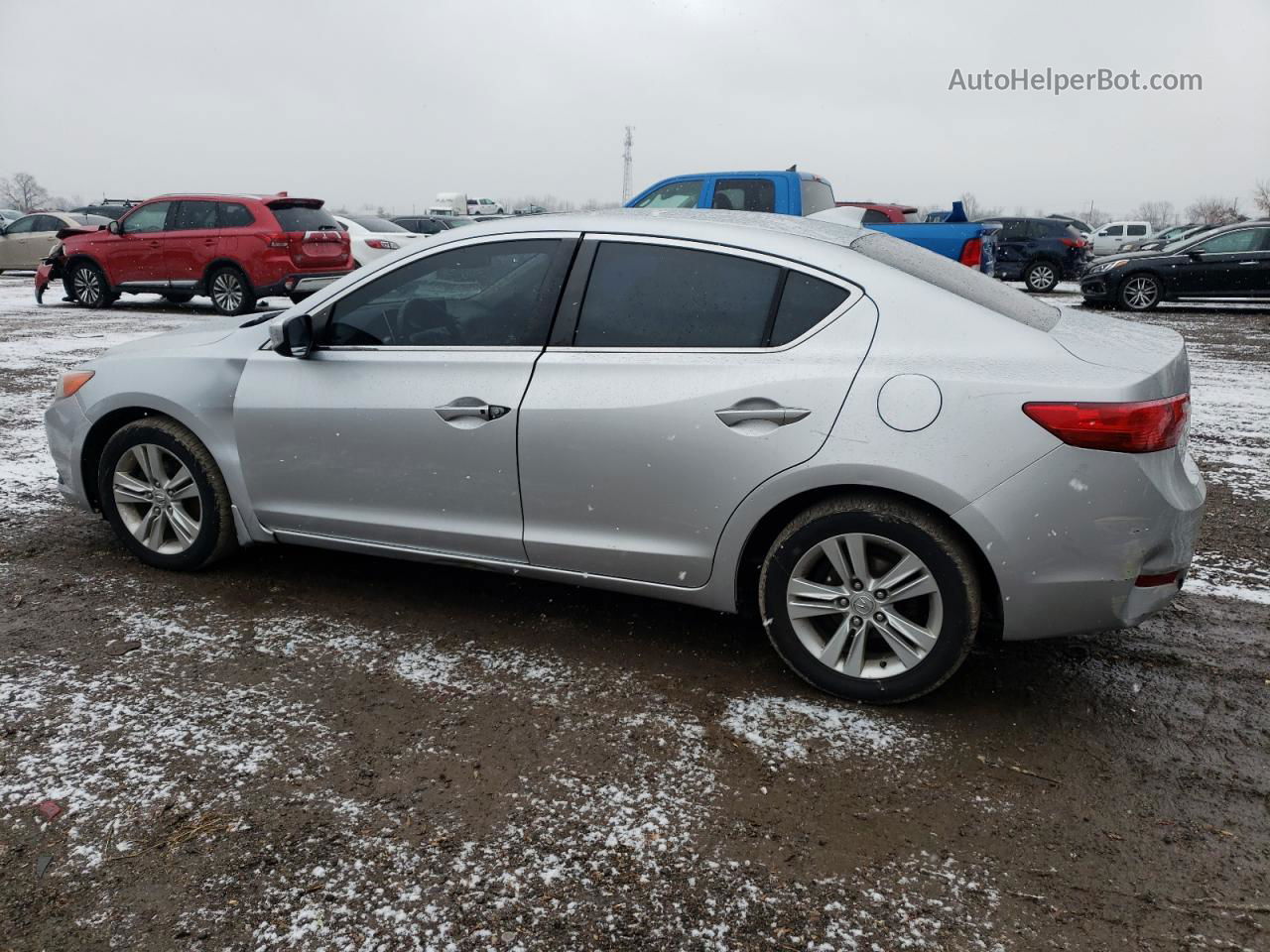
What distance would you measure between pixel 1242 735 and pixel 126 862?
3167 mm

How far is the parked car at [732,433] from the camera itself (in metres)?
2.92

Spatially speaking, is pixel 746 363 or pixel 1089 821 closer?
pixel 1089 821

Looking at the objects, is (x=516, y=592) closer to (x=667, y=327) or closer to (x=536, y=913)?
(x=667, y=327)

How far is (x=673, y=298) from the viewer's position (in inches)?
134

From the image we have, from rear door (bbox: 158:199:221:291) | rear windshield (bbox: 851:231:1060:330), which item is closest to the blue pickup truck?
rear door (bbox: 158:199:221:291)

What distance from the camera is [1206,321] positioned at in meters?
15.1

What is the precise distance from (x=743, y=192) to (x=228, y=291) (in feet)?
25.2

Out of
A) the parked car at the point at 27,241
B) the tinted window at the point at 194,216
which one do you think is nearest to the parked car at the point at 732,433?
the tinted window at the point at 194,216

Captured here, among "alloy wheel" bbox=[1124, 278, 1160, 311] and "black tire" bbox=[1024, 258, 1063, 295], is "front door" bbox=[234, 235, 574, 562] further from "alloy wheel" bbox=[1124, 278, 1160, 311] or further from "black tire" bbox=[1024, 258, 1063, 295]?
"black tire" bbox=[1024, 258, 1063, 295]

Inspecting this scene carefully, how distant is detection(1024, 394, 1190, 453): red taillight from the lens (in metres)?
2.84

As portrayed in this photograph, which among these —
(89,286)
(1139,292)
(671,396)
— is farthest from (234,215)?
(1139,292)

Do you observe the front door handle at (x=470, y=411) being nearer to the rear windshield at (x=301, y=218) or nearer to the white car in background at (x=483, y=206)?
the rear windshield at (x=301, y=218)

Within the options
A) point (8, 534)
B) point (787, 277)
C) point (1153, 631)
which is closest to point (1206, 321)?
point (1153, 631)

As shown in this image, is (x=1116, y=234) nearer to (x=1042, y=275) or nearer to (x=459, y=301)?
(x=1042, y=275)
